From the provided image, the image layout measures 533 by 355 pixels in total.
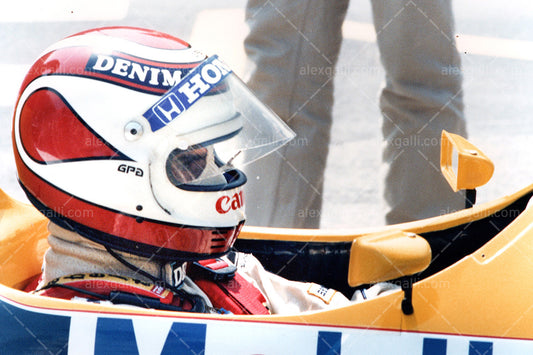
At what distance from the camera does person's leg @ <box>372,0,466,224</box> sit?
320cm

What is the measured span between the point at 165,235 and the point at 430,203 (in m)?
1.54

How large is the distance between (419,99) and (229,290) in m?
1.42

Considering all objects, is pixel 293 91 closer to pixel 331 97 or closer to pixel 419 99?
pixel 331 97

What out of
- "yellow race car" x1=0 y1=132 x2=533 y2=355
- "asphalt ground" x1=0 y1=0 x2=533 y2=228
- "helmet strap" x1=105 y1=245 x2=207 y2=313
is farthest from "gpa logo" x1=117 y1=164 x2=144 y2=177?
"asphalt ground" x1=0 y1=0 x2=533 y2=228

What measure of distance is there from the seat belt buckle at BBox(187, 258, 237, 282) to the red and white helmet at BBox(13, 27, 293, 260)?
7.2 inches

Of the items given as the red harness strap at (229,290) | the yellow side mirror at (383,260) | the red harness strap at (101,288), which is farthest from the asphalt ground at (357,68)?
the yellow side mirror at (383,260)

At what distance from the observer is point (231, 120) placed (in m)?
2.04

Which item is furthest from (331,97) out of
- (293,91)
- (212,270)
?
(212,270)

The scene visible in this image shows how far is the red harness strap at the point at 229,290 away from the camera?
217 centimetres

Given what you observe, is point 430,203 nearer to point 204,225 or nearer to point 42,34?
point 204,225

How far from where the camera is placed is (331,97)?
3.55 meters

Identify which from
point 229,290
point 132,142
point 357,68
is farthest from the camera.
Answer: point 357,68

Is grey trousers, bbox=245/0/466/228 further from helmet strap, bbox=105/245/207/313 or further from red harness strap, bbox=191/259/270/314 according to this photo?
helmet strap, bbox=105/245/207/313

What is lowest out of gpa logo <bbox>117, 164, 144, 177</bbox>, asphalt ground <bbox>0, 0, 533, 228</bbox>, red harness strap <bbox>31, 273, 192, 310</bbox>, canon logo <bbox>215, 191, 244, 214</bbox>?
asphalt ground <bbox>0, 0, 533, 228</bbox>
